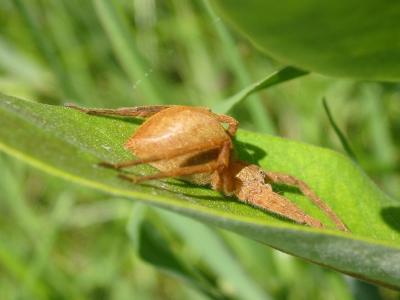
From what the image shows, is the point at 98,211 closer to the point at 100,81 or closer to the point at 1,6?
the point at 100,81

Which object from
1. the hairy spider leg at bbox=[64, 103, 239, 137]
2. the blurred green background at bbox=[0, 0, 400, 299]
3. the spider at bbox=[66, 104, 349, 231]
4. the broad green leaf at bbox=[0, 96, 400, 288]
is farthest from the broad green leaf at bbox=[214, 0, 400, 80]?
the blurred green background at bbox=[0, 0, 400, 299]

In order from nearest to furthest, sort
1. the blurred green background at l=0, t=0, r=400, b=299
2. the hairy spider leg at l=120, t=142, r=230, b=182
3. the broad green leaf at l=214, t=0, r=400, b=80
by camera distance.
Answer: the broad green leaf at l=214, t=0, r=400, b=80 < the hairy spider leg at l=120, t=142, r=230, b=182 < the blurred green background at l=0, t=0, r=400, b=299

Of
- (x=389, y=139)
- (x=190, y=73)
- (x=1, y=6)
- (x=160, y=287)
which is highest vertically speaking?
(x=1, y=6)

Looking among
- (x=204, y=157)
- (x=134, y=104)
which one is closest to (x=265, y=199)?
(x=204, y=157)

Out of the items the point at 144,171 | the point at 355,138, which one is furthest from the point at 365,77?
the point at 355,138

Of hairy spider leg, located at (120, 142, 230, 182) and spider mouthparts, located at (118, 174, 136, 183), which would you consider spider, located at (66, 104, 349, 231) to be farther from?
spider mouthparts, located at (118, 174, 136, 183)

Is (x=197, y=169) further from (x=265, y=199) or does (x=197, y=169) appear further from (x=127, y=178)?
(x=127, y=178)
